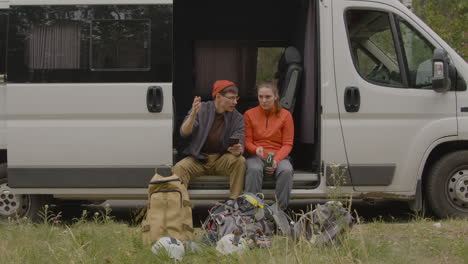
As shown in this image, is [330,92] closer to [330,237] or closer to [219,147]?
[219,147]

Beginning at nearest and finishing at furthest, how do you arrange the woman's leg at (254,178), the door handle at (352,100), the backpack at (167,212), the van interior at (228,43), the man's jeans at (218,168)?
the backpack at (167,212) → the woman's leg at (254,178) → the man's jeans at (218,168) → the door handle at (352,100) → the van interior at (228,43)

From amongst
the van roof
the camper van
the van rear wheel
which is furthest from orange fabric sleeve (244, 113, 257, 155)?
the van rear wheel

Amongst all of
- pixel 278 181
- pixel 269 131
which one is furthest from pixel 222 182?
pixel 269 131

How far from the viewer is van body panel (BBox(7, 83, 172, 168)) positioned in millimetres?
6289

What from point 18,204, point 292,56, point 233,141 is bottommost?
point 18,204

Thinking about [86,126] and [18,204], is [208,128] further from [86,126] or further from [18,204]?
[18,204]

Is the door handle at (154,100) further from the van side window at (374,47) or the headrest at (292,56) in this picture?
the van side window at (374,47)

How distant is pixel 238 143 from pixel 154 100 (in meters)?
0.91

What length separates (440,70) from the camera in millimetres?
6363

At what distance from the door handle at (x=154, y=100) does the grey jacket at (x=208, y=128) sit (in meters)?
0.40

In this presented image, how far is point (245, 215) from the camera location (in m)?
5.28

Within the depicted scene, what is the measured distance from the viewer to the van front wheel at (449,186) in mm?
6590

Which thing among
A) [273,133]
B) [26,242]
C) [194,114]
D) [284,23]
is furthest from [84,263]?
[284,23]

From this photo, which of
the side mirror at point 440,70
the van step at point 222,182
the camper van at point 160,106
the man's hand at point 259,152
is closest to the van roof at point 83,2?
the camper van at point 160,106
